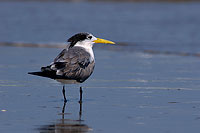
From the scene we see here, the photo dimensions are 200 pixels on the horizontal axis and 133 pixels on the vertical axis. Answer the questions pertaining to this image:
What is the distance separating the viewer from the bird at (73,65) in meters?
8.53

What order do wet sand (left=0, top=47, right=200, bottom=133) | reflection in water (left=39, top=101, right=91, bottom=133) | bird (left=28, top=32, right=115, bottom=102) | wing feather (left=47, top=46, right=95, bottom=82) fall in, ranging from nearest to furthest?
reflection in water (left=39, top=101, right=91, bottom=133) → wet sand (left=0, top=47, right=200, bottom=133) → bird (left=28, top=32, right=115, bottom=102) → wing feather (left=47, top=46, right=95, bottom=82)

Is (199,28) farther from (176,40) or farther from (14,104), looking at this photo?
(14,104)

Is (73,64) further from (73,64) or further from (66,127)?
(66,127)

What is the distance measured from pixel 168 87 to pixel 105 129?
146 inches

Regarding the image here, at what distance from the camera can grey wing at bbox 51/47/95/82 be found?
8.68 metres

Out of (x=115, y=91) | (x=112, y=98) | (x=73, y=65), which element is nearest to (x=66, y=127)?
(x=73, y=65)

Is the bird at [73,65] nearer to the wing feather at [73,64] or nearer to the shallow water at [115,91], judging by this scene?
the wing feather at [73,64]

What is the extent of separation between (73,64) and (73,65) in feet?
0.06

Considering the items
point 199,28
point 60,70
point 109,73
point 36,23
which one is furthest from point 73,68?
point 36,23

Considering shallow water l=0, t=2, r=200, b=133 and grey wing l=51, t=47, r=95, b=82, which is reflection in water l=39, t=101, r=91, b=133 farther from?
grey wing l=51, t=47, r=95, b=82

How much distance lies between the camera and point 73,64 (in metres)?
8.88

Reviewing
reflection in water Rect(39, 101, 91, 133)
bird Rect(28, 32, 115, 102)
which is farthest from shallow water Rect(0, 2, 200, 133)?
bird Rect(28, 32, 115, 102)

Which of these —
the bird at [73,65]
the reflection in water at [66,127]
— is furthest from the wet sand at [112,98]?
the bird at [73,65]

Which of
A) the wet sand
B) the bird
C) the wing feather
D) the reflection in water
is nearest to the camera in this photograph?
the reflection in water
